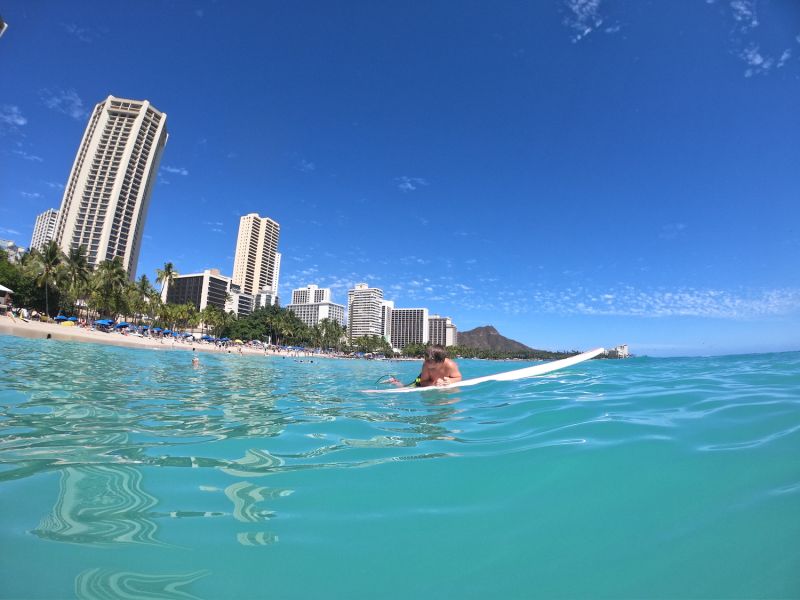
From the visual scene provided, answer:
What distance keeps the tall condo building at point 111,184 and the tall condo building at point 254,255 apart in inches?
2376

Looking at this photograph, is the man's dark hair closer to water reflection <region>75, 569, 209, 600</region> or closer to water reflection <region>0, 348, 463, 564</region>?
water reflection <region>0, 348, 463, 564</region>

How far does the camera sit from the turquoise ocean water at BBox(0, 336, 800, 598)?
5.12 ft

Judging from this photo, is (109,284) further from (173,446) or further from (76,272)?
(173,446)

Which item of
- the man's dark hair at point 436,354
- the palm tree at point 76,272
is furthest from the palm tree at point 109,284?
the man's dark hair at point 436,354

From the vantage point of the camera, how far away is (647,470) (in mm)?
2654

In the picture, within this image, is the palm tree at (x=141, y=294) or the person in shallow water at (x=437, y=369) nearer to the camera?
the person in shallow water at (x=437, y=369)

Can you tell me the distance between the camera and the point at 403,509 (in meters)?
2.25

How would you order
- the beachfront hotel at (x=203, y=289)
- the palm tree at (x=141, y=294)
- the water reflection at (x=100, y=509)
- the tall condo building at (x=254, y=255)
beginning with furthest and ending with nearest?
the tall condo building at (x=254, y=255), the beachfront hotel at (x=203, y=289), the palm tree at (x=141, y=294), the water reflection at (x=100, y=509)

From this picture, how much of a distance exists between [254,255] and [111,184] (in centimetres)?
7152

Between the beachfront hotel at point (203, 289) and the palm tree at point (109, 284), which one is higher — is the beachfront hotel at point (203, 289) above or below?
above

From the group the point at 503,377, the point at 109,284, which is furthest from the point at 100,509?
the point at 109,284

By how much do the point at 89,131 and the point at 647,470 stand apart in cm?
14549

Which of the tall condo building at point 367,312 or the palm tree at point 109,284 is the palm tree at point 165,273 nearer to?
the palm tree at point 109,284

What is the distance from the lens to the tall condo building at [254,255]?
168250 mm
